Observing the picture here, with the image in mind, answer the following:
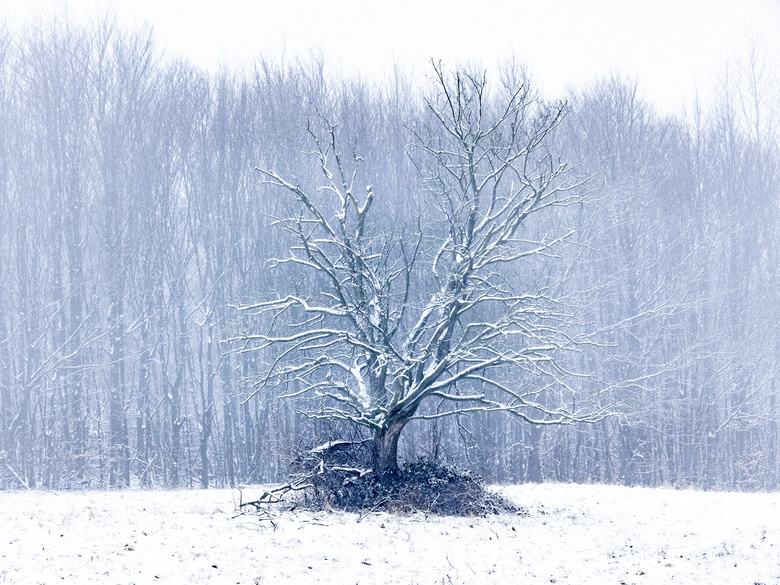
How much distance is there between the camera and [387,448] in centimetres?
1386

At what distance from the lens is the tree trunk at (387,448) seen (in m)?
13.7

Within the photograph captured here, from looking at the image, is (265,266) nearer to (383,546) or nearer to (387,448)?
(387,448)

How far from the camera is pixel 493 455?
24641mm

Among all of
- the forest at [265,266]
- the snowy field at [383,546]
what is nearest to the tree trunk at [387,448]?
the snowy field at [383,546]

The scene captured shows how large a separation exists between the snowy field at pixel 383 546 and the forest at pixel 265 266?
10901mm

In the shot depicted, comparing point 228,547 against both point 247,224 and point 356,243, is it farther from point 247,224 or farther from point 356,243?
point 247,224

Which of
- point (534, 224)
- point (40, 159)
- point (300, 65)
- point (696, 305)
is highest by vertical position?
point (300, 65)

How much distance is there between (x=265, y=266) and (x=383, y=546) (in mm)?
17144

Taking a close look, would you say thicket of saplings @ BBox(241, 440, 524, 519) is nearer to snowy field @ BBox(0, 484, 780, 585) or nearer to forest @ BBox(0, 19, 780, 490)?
snowy field @ BBox(0, 484, 780, 585)

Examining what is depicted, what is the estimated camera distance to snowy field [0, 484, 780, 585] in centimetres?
800

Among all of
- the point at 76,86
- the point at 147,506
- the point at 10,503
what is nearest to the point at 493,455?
the point at 147,506

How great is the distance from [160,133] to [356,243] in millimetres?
14969

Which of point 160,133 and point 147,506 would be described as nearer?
point 147,506

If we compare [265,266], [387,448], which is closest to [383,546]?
[387,448]
